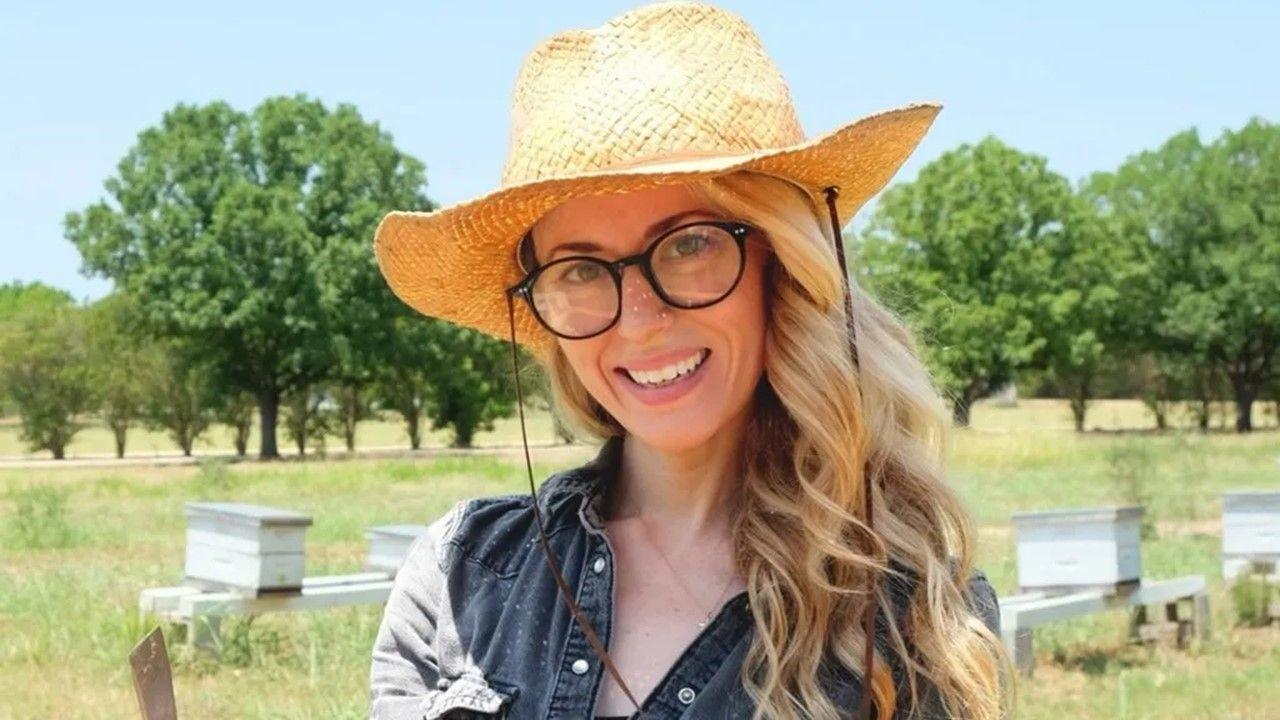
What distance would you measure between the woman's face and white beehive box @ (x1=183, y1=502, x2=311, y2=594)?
6404 millimetres

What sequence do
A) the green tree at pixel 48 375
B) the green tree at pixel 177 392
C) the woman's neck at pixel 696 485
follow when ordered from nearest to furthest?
the woman's neck at pixel 696 485 < the green tree at pixel 177 392 < the green tree at pixel 48 375

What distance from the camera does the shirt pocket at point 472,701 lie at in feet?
5.57

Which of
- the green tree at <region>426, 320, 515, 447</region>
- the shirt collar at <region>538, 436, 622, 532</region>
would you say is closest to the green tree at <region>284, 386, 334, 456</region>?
the green tree at <region>426, 320, 515, 447</region>

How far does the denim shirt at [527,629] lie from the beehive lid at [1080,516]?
6855 mm

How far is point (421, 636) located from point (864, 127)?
2.53 feet

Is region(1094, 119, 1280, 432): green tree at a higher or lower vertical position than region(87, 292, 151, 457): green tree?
higher

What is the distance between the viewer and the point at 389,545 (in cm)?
923

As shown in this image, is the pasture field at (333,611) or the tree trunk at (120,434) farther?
the tree trunk at (120,434)

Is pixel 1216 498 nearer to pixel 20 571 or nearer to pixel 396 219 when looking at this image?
pixel 20 571

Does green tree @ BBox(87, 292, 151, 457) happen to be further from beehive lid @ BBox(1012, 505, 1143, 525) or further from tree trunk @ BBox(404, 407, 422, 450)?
beehive lid @ BBox(1012, 505, 1143, 525)

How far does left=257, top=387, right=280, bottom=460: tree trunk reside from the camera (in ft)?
129

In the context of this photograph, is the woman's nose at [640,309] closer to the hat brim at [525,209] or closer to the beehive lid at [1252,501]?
the hat brim at [525,209]

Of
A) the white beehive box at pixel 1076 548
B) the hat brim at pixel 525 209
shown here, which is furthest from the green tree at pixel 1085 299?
the hat brim at pixel 525 209

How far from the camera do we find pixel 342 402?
45344 millimetres
